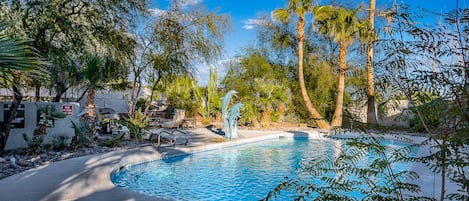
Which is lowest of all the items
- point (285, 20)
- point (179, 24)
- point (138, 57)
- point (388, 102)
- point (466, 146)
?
point (466, 146)

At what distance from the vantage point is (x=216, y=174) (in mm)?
9031

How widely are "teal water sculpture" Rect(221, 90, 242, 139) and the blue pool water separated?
4.08ft

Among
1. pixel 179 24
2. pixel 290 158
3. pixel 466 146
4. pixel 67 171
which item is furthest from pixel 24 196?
pixel 179 24

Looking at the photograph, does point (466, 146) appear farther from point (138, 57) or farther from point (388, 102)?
point (138, 57)

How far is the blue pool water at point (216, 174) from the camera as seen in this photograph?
7.30 metres

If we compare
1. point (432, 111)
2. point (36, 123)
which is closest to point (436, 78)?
point (432, 111)

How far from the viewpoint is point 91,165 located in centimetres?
787

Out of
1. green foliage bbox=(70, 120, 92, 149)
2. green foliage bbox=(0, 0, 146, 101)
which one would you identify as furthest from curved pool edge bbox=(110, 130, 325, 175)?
green foliage bbox=(0, 0, 146, 101)

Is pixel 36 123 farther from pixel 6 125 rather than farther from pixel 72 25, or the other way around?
pixel 72 25

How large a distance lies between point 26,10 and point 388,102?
8.47 metres

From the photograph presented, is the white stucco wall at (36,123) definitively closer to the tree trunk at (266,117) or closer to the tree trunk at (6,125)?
the tree trunk at (6,125)

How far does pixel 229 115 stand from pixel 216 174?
531cm

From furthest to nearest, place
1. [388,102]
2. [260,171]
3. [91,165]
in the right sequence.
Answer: [260,171], [91,165], [388,102]

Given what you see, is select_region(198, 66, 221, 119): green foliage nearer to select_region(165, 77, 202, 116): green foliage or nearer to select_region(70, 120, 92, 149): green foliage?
select_region(165, 77, 202, 116): green foliage
